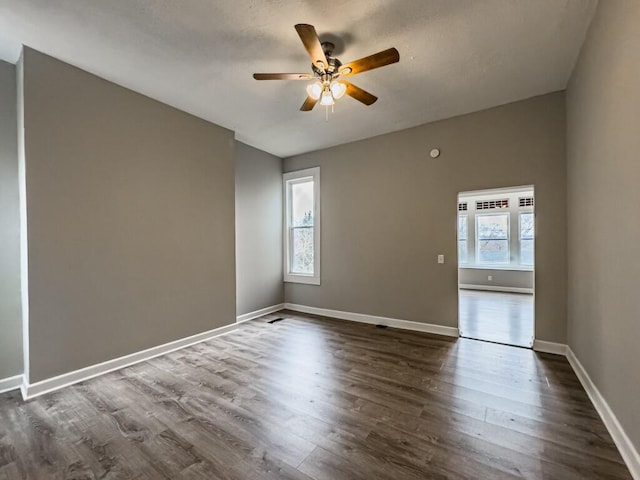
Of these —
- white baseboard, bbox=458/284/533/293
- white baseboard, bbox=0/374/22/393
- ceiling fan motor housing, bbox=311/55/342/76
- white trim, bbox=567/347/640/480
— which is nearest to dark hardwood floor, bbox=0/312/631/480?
white trim, bbox=567/347/640/480

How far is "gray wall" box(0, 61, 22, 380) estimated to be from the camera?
2.52 meters

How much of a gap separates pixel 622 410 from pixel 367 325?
2896 millimetres

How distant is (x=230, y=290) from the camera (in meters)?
4.09

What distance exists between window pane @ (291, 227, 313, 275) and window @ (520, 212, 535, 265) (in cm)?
585

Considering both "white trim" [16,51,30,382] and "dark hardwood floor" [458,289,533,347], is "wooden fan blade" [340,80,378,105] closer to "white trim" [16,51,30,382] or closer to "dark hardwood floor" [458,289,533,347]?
"white trim" [16,51,30,382]

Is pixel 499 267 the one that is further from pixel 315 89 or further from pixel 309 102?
pixel 315 89

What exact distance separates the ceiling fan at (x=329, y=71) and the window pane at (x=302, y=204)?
8.75ft

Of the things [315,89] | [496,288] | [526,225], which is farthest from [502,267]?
[315,89]

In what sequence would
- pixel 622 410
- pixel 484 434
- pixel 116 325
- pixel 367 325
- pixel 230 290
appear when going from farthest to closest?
pixel 367 325
pixel 230 290
pixel 116 325
pixel 484 434
pixel 622 410

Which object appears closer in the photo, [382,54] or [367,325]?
[382,54]

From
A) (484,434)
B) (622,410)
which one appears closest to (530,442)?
(484,434)

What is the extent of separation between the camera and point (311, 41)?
1914 millimetres

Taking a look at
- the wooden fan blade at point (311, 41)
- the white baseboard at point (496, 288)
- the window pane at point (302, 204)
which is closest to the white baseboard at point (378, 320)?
the window pane at point (302, 204)

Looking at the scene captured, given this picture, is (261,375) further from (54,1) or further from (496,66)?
(496,66)
